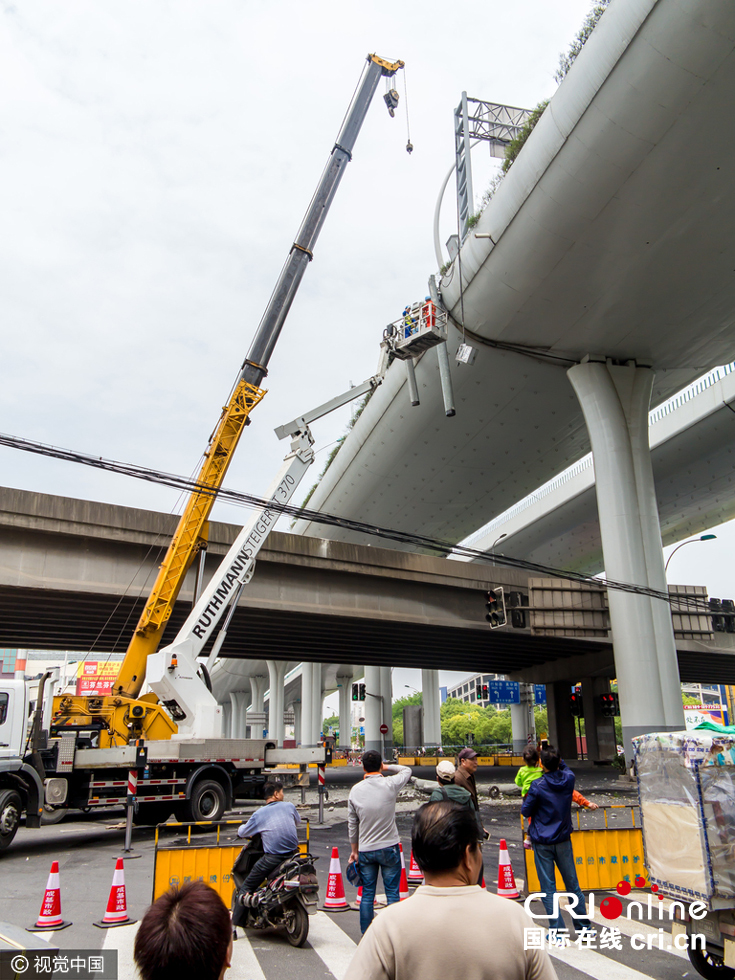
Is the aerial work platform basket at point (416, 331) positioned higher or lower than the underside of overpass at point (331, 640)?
higher

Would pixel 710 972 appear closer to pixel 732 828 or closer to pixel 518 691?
pixel 732 828

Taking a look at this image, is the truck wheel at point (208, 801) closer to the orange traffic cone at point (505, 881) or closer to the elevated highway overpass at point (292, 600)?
the elevated highway overpass at point (292, 600)

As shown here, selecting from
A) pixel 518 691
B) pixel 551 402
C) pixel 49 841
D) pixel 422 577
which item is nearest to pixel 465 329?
pixel 551 402

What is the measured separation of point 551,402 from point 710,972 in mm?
25131

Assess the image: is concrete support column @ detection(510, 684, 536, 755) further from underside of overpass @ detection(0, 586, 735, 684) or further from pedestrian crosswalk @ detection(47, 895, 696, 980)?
pedestrian crosswalk @ detection(47, 895, 696, 980)

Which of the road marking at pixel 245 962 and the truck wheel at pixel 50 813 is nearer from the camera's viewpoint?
the road marking at pixel 245 962

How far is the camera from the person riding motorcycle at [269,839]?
6832mm

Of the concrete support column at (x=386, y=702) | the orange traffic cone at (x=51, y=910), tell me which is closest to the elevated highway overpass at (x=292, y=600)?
the concrete support column at (x=386, y=702)

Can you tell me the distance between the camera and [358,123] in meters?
21.2

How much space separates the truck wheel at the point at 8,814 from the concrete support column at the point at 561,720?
3644cm

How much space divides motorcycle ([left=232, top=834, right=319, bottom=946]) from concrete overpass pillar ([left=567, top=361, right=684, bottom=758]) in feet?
58.2

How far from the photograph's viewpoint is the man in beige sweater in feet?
7.18

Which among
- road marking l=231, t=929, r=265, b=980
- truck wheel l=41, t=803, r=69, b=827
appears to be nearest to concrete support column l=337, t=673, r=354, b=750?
truck wheel l=41, t=803, r=69, b=827

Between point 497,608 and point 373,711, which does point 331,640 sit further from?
point 373,711
